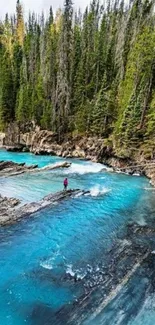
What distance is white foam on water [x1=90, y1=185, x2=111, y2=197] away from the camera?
2820cm

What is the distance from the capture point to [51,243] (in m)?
18.0

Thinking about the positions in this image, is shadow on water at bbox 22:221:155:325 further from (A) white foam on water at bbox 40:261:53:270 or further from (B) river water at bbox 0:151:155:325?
(A) white foam on water at bbox 40:261:53:270

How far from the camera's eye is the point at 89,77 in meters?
59.6

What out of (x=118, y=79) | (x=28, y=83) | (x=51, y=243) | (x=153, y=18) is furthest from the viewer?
(x=28, y=83)

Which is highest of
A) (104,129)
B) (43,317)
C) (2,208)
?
(104,129)

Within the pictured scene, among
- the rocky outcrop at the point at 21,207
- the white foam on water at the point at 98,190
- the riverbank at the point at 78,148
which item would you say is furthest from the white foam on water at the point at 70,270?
the riverbank at the point at 78,148

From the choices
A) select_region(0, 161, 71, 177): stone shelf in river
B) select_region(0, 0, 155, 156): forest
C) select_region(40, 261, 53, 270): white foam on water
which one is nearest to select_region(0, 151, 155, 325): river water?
select_region(40, 261, 53, 270): white foam on water

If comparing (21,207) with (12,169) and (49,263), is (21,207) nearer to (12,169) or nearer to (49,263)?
(49,263)

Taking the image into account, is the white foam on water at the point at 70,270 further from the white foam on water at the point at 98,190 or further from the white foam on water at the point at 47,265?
the white foam on water at the point at 98,190

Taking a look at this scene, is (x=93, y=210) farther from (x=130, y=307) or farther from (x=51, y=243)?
(x=130, y=307)

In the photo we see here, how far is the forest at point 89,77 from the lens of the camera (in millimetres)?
42312

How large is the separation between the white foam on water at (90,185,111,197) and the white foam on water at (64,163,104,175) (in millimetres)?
7005

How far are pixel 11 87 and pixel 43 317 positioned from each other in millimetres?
66129

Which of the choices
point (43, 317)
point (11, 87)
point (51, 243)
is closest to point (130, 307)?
point (43, 317)
